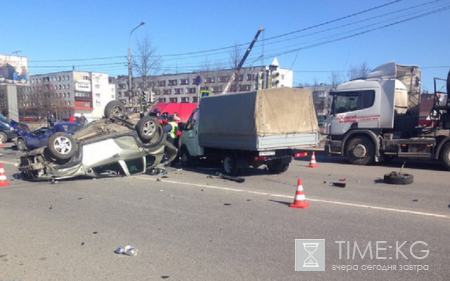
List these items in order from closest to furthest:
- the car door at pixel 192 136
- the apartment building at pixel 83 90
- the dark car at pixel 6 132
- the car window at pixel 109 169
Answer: the car window at pixel 109 169 → the car door at pixel 192 136 → the dark car at pixel 6 132 → the apartment building at pixel 83 90

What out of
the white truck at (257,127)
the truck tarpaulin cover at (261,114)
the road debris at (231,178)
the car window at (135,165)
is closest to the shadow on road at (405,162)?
the white truck at (257,127)

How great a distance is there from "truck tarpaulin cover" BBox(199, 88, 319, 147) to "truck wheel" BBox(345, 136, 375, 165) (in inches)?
125

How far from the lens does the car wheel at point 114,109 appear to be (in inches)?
454

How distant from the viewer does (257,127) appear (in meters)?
9.27

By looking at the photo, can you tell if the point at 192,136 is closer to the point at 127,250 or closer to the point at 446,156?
the point at 127,250

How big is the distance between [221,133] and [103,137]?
329 centimetres

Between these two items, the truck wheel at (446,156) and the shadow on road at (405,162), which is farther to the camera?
the shadow on road at (405,162)

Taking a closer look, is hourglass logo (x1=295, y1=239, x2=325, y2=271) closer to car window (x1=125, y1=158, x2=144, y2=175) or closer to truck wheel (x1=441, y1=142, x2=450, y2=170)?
car window (x1=125, y1=158, x2=144, y2=175)

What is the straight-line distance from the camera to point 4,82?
138 feet

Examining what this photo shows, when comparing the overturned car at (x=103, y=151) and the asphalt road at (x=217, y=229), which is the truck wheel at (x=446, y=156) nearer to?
the asphalt road at (x=217, y=229)

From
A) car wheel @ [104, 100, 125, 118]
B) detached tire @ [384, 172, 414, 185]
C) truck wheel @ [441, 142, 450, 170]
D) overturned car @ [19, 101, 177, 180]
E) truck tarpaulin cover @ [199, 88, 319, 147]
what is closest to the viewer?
detached tire @ [384, 172, 414, 185]

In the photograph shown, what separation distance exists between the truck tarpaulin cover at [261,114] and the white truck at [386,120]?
10.4ft

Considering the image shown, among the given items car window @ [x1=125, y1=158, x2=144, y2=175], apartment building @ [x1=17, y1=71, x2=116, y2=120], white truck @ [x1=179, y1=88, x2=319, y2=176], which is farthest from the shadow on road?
apartment building @ [x1=17, y1=71, x2=116, y2=120]

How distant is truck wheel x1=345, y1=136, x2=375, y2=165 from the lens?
41.6ft
